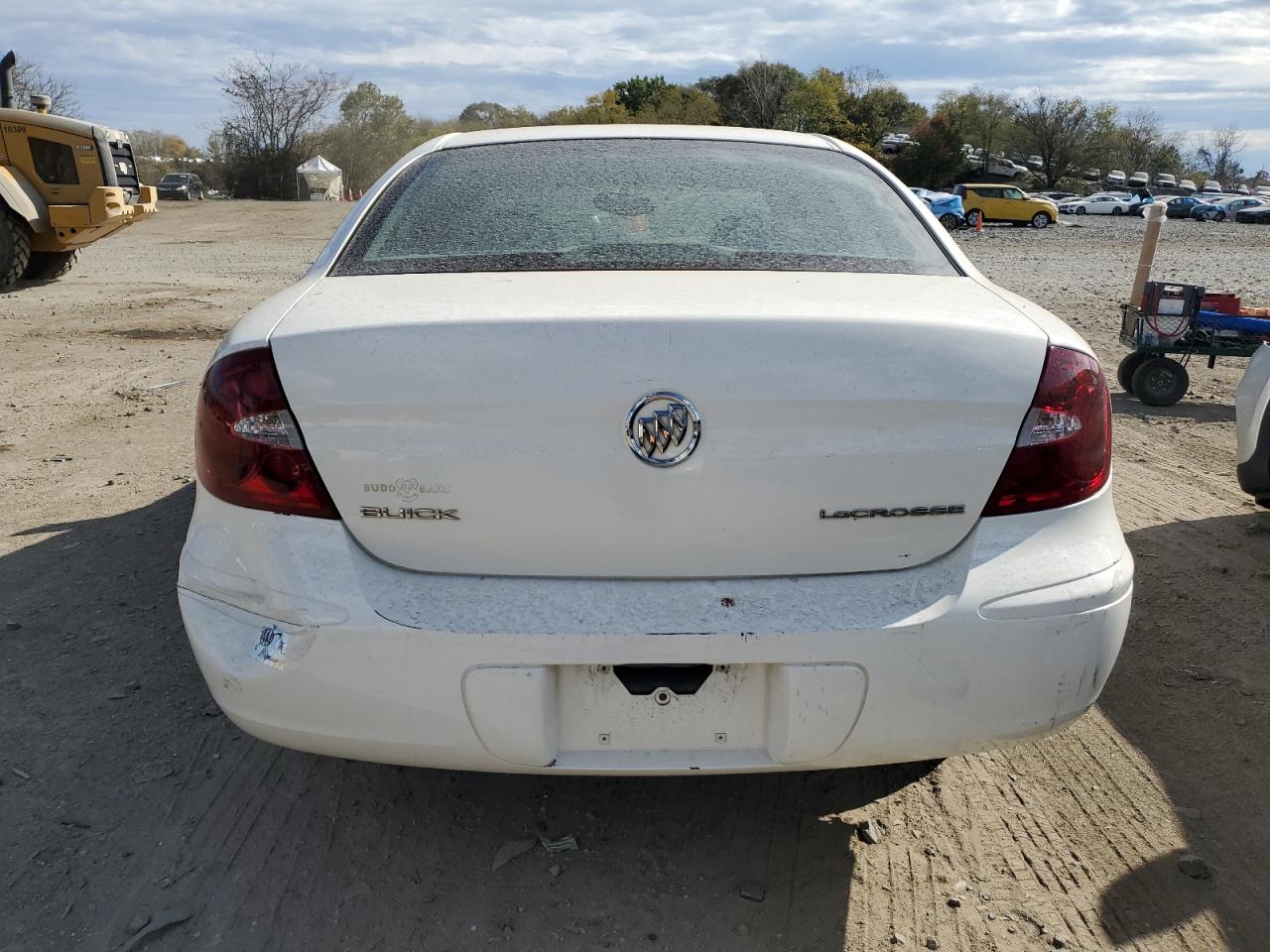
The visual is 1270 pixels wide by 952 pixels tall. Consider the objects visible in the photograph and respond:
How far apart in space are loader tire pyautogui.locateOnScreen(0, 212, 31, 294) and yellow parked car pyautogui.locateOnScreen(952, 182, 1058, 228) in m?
32.3

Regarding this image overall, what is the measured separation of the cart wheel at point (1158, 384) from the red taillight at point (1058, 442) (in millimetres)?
5796

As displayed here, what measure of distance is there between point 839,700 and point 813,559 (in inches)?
10.2

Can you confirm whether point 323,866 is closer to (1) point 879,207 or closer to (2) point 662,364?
(2) point 662,364

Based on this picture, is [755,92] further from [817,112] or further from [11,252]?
[11,252]

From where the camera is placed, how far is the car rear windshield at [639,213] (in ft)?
7.94

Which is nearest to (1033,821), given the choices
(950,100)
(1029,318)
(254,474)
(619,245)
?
(1029,318)

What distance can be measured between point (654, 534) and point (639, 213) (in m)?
1.11

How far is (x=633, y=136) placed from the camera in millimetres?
3094

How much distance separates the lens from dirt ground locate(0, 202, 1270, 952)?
7.05 ft

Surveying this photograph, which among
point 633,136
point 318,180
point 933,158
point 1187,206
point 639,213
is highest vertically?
point 633,136

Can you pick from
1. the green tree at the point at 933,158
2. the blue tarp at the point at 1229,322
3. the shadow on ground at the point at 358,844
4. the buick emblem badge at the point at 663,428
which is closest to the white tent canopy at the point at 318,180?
the green tree at the point at 933,158

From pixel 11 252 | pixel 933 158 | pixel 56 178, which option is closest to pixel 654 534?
pixel 11 252

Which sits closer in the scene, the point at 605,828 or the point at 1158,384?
the point at 605,828

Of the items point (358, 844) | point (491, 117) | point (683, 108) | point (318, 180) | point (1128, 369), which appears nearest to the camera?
point (358, 844)
